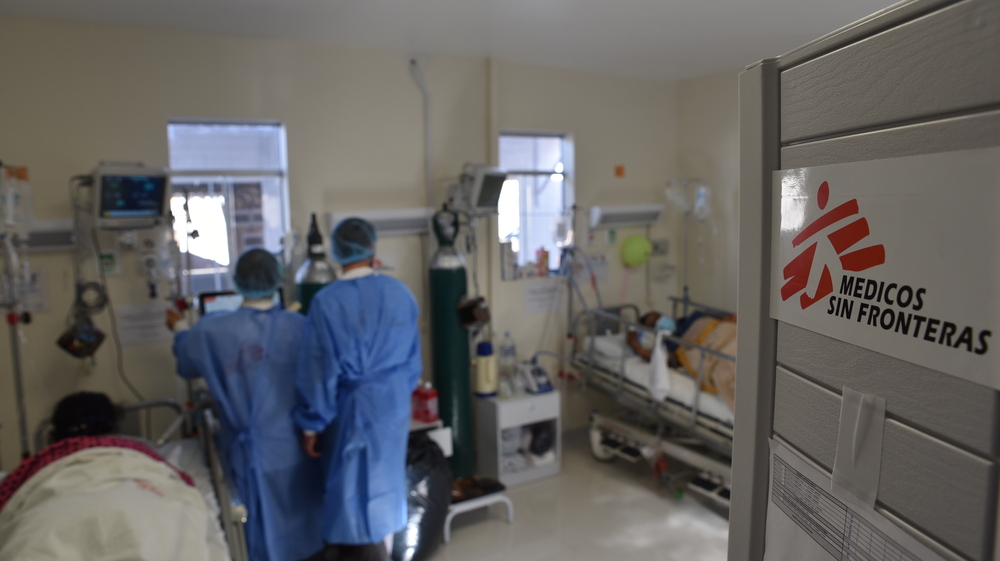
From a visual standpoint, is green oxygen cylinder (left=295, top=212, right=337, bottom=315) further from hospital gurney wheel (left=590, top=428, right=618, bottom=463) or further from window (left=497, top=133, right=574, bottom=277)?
hospital gurney wheel (left=590, top=428, right=618, bottom=463)

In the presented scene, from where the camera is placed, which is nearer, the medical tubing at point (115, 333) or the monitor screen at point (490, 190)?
the medical tubing at point (115, 333)

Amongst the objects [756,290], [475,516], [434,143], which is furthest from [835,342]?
[434,143]

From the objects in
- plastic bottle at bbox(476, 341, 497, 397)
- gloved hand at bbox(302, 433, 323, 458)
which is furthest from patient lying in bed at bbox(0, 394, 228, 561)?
plastic bottle at bbox(476, 341, 497, 397)

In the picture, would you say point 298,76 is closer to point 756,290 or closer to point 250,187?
point 250,187

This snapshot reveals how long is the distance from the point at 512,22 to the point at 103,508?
298cm

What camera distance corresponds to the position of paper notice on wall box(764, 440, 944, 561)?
63 centimetres

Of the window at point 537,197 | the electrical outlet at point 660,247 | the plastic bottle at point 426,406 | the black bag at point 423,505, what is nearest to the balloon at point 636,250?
the electrical outlet at point 660,247

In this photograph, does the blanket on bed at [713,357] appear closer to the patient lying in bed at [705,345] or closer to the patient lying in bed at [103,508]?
the patient lying in bed at [705,345]

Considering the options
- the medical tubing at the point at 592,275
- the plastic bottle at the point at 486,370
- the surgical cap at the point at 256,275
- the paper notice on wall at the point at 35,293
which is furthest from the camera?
the medical tubing at the point at 592,275

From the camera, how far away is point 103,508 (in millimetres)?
1818

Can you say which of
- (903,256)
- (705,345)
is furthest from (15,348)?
(705,345)

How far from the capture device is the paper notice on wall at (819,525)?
2.07 ft

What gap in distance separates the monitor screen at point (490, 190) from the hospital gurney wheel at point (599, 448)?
1898mm

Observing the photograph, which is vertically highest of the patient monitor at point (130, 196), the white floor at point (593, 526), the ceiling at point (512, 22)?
the ceiling at point (512, 22)
